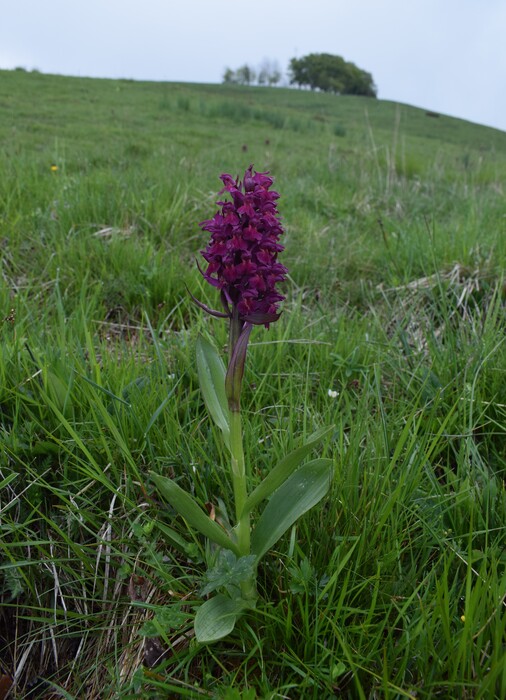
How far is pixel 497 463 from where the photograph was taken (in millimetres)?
1975

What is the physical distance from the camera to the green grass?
1.34 meters

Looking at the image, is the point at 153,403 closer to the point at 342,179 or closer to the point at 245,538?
→ the point at 245,538

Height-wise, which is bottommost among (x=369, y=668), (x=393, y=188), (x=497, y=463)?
(x=369, y=668)

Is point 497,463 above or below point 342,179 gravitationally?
below

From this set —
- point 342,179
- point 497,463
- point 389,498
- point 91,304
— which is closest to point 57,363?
point 91,304

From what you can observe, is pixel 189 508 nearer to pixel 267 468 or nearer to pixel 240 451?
pixel 240 451

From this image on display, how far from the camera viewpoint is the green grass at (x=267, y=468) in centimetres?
134

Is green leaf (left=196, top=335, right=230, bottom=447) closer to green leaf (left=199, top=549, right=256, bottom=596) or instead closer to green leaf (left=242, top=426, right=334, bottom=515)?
green leaf (left=242, top=426, right=334, bottom=515)

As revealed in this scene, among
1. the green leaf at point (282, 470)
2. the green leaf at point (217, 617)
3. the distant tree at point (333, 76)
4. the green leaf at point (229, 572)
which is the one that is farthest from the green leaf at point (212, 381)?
the distant tree at point (333, 76)

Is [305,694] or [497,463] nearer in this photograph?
[305,694]

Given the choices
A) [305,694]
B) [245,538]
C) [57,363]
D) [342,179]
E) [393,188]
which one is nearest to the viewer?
[305,694]

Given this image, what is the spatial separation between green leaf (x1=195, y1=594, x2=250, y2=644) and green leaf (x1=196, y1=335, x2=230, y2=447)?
438mm

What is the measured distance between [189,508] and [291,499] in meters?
0.28

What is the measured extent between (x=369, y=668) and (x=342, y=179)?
5971mm
